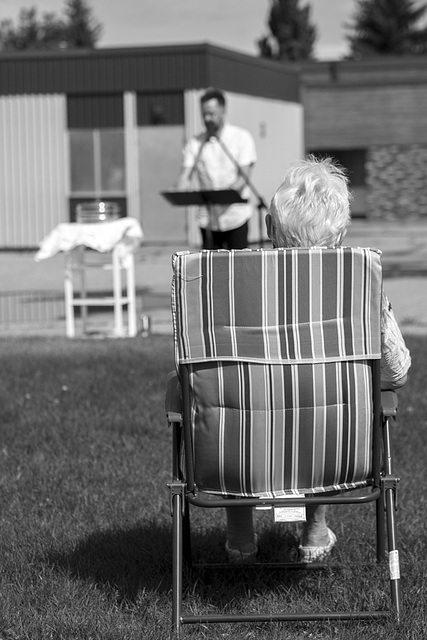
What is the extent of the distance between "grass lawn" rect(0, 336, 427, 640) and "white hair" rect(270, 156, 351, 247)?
1153mm

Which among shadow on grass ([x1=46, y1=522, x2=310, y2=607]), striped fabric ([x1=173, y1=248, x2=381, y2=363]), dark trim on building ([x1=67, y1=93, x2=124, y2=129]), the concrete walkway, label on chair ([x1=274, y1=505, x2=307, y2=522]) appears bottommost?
the concrete walkway

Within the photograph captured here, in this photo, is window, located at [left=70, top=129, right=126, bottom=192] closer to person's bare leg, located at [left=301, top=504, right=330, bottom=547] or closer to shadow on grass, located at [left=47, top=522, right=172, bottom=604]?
shadow on grass, located at [left=47, top=522, right=172, bottom=604]

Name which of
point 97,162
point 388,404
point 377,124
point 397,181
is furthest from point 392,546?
point 397,181

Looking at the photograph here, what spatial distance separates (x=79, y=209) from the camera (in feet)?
32.5

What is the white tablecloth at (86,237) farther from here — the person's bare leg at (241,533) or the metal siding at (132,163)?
the metal siding at (132,163)

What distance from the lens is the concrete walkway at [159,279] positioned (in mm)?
10891

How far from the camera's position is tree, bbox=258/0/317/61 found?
7681cm

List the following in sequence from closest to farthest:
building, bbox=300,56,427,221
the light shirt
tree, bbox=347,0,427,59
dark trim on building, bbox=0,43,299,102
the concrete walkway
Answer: the light shirt → the concrete walkway → dark trim on building, bbox=0,43,299,102 → building, bbox=300,56,427,221 → tree, bbox=347,0,427,59

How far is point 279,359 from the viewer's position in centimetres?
332

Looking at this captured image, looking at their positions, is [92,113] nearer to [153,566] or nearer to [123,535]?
[123,535]

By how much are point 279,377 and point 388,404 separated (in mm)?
433

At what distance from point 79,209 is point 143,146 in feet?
45.4

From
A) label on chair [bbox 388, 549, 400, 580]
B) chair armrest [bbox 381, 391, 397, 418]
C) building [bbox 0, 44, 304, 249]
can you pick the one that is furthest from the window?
label on chair [bbox 388, 549, 400, 580]

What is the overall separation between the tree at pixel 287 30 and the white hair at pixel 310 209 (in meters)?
74.9
